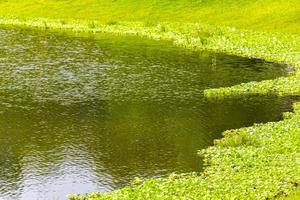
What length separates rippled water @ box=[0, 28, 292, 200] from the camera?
3319cm

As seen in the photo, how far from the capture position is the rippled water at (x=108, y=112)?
33188 millimetres

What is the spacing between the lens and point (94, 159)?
3506 centimetres

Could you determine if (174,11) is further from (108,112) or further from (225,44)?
(108,112)

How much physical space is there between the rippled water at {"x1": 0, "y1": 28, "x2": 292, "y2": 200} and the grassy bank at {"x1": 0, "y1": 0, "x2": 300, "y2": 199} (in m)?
2.26

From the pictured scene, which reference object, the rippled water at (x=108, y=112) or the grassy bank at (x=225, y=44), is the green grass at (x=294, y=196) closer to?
the grassy bank at (x=225, y=44)

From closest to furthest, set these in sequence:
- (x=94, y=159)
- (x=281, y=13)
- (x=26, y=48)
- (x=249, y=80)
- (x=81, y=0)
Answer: (x=94, y=159)
(x=249, y=80)
(x=26, y=48)
(x=281, y=13)
(x=81, y=0)

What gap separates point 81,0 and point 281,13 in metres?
42.9

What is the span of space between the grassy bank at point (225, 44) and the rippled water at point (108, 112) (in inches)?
88.9

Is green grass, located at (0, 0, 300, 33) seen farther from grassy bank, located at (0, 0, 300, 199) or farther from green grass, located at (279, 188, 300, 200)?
green grass, located at (279, 188, 300, 200)

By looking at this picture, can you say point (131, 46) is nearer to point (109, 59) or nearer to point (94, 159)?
point (109, 59)

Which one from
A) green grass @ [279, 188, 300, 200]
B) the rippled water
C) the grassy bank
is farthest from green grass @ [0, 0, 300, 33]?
green grass @ [279, 188, 300, 200]

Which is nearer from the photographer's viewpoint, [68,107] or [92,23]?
[68,107]

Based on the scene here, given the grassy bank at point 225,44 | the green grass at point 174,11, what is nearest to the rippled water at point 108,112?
the grassy bank at point 225,44

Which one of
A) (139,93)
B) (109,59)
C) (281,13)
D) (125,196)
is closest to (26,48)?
(109,59)
